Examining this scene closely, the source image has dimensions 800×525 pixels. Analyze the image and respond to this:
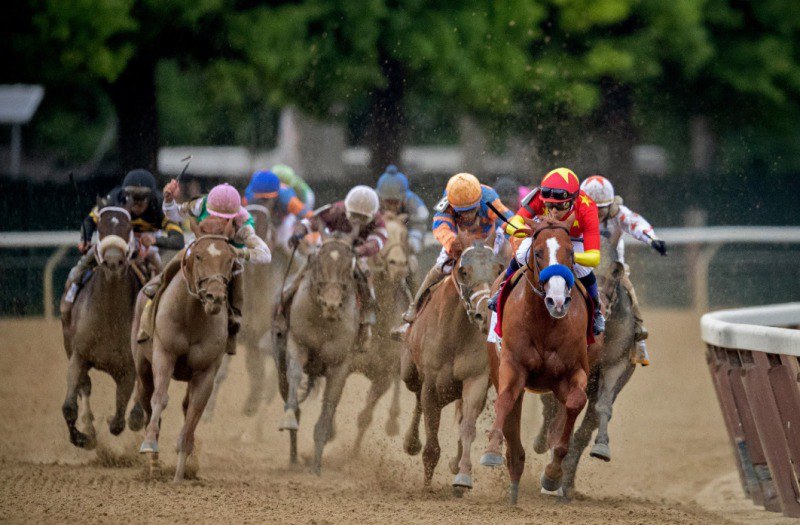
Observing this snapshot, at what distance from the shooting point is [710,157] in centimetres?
3161

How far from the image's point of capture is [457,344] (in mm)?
9406

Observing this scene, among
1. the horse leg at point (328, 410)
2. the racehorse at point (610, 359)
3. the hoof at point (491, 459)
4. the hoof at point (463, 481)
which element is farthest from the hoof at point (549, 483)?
the horse leg at point (328, 410)

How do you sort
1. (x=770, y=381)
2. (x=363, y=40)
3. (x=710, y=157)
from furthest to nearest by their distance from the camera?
(x=710, y=157) < (x=363, y=40) < (x=770, y=381)

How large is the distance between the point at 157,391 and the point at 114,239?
1.39 metres

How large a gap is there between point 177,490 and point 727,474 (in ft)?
16.0

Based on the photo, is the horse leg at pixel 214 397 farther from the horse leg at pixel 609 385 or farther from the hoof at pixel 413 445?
the horse leg at pixel 609 385

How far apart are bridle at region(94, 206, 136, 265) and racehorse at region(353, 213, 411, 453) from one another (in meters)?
2.05

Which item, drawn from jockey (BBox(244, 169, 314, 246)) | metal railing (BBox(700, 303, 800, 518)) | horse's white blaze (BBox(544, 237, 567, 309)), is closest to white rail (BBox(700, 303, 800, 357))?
metal railing (BBox(700, 303, 800, 518))

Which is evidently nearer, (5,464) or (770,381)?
(770,381)

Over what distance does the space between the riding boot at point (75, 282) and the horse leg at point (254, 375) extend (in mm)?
2196

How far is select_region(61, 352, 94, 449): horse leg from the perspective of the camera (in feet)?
34.8

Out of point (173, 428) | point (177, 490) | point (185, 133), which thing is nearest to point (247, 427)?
point (173, 428)

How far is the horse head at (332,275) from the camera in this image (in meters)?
10.6

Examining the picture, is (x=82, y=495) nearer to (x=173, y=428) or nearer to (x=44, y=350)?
(x=173, y=428)
